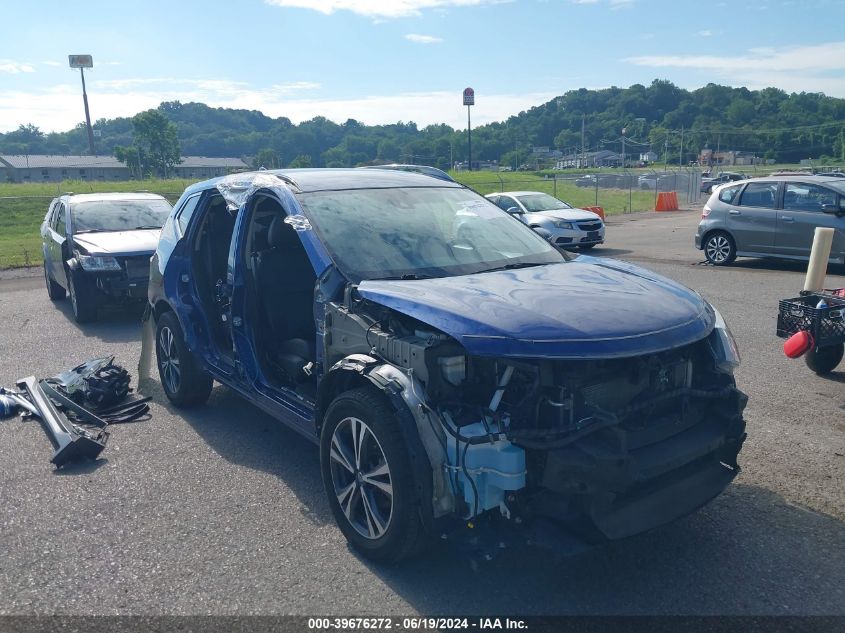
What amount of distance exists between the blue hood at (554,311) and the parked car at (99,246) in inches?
275

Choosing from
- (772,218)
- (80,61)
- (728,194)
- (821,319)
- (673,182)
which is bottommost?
(673,182)

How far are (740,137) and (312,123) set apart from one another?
60010 mm

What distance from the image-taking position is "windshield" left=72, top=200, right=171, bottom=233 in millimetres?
10953

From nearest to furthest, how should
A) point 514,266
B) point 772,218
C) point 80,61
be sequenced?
point 514,266
point 772,218
point 80,61

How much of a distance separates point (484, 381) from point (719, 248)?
1220 centimetres

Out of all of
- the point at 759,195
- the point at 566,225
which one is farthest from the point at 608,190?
the point at 759,195

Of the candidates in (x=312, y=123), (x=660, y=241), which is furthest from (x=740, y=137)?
(x=660, y=241)

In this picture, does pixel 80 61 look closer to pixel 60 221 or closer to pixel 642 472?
pixel 60 221

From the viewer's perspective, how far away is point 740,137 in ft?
334

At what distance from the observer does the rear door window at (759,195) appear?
13.3 m

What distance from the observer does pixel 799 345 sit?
565 cm

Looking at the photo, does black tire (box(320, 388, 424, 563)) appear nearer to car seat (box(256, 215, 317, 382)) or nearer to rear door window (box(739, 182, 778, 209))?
car seat (box(256, 215, 317, 382))

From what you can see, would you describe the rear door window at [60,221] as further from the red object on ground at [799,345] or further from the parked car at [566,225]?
the red object on ground at [799,345]

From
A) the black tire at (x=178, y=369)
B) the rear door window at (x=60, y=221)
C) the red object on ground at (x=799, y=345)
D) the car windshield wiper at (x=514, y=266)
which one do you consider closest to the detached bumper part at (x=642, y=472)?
the car windshield wiper at (x=514, y=266)
